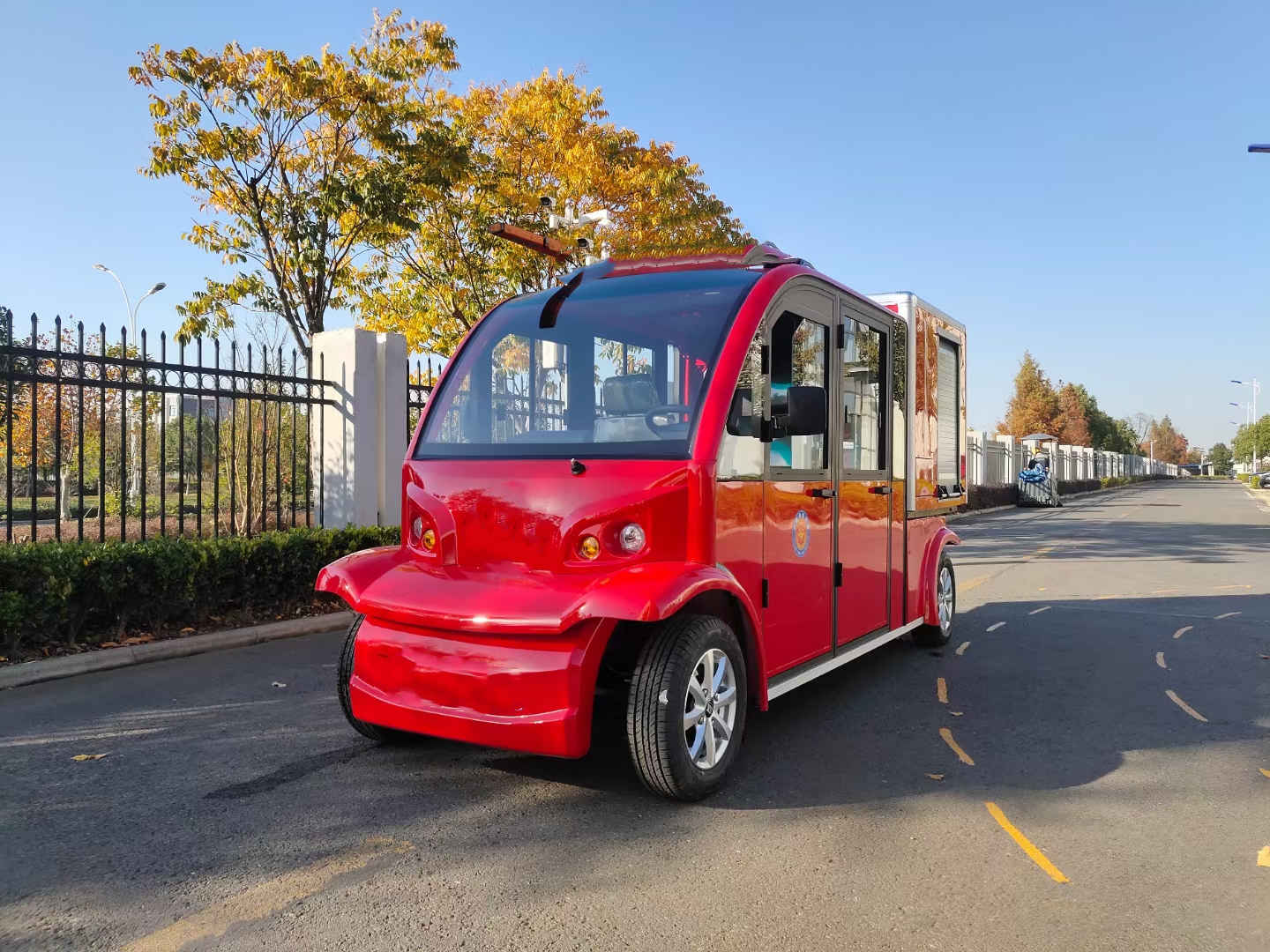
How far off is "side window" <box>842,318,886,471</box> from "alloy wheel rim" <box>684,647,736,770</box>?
67.3 inches

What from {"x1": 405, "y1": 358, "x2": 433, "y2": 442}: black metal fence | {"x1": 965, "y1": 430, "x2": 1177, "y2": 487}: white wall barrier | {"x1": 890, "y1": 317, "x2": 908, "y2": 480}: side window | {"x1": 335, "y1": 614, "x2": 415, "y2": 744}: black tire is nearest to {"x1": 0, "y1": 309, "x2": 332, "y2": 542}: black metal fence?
{"x1": 405, "y1": 358, "x2": 433, "y2": 442}: black metal fence

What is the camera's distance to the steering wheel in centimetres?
388

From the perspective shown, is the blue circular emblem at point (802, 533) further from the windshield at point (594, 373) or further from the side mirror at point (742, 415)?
the windshield at point (594, 373)

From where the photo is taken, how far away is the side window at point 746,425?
3.91 m

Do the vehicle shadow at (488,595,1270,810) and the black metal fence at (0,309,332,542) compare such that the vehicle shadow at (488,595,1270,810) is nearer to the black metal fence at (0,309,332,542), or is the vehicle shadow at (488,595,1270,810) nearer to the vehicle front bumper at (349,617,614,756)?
the vehicle front bumper at (349,617,614,756)


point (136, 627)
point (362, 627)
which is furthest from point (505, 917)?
point (136, 627)

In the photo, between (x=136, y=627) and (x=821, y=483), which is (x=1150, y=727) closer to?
(x=821, y=483)

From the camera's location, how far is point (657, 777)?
11.5ft

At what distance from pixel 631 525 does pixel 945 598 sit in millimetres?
4143

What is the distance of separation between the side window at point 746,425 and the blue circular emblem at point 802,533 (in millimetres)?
445

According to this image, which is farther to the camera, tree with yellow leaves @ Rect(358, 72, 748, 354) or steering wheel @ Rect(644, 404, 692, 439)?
tree with yellow leaves @ Rect(358, 72, 748, 354)

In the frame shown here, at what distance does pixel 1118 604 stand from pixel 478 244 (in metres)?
10.2

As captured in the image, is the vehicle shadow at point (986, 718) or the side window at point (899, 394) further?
the side window at point (899, 394)

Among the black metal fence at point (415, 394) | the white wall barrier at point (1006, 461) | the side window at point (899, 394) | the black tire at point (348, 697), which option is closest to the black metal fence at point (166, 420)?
the black metal fence at point (415, 394)
